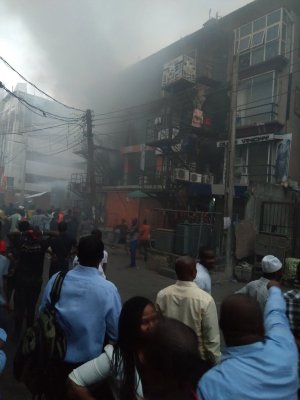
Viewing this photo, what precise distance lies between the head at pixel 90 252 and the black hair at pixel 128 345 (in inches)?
33.0

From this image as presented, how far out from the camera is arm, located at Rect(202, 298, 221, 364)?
2518 mm

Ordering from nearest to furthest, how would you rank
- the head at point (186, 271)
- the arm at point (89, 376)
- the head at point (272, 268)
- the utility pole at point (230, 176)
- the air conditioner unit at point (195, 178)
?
the arm at point (89, 376) < the head at point (186, 271) < the head at point (272, 268) < the utility pole at point (230, 176) < the air conditioner unit at point (195, 178)

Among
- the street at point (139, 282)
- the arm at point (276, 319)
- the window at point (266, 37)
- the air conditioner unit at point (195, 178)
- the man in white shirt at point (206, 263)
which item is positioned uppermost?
the window at point (266, 37)

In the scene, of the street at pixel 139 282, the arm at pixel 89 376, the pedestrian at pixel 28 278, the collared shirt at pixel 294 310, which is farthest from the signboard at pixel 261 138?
the arm at pixel 89 376

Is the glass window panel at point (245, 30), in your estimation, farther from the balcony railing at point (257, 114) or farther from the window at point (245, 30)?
the balcony railing at point (257, 114)

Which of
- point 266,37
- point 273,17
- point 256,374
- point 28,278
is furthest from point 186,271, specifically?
point 273,17

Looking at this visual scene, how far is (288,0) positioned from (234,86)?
10376mm

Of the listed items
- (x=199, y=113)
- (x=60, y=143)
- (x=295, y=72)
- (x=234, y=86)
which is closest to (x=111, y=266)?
(x=234, y=86)

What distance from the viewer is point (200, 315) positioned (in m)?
2.56

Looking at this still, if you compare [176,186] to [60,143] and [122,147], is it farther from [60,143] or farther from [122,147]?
[60,143]

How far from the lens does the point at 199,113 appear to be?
17.7 meters

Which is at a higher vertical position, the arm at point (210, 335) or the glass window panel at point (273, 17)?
the glass window panel at point (273, 17)

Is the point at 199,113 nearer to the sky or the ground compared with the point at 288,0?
nearer to the ground

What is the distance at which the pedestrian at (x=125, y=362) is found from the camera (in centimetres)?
144
